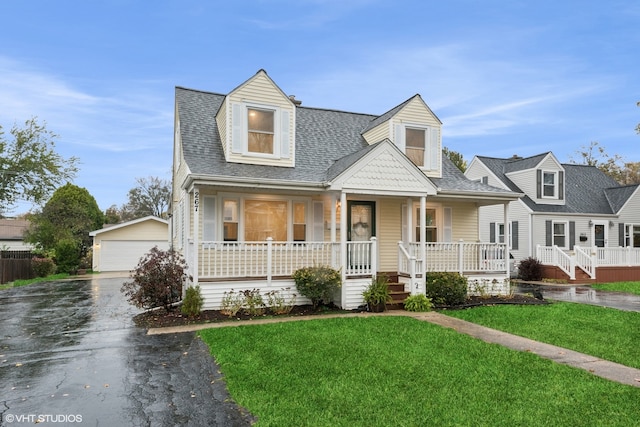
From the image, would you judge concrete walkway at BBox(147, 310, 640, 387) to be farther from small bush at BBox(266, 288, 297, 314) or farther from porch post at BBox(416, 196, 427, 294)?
porch post at BBox(416, 196, 427, 294)

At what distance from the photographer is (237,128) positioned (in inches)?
476

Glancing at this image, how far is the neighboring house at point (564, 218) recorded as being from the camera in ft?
67.1

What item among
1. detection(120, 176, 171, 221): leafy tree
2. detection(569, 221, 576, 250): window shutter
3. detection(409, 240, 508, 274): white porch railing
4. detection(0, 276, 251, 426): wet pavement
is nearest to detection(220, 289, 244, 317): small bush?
detection(0, 276, 251, 426): wet pavement

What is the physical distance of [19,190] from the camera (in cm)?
2939

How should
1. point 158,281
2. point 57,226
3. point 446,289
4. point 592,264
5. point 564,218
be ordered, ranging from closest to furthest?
point 158,281 < point 446,289 < point 592,264 < point 564,218 < point 57,226

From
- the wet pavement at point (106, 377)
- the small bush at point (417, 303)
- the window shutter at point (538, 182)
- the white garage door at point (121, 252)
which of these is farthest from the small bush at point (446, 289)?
the white garage door at point (121, 252)

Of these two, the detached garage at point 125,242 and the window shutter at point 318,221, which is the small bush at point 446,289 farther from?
the detached garage at point 125,242

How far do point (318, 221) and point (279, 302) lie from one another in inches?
126

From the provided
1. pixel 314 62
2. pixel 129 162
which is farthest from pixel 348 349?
pixel 129 162

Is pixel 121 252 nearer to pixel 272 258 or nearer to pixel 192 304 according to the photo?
pixel 272 258

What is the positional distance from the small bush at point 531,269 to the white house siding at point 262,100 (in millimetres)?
15130

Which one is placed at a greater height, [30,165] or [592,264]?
[30,165]

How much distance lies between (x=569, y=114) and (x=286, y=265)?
36464mm

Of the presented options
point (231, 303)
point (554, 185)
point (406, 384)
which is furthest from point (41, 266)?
point (554, 185)
